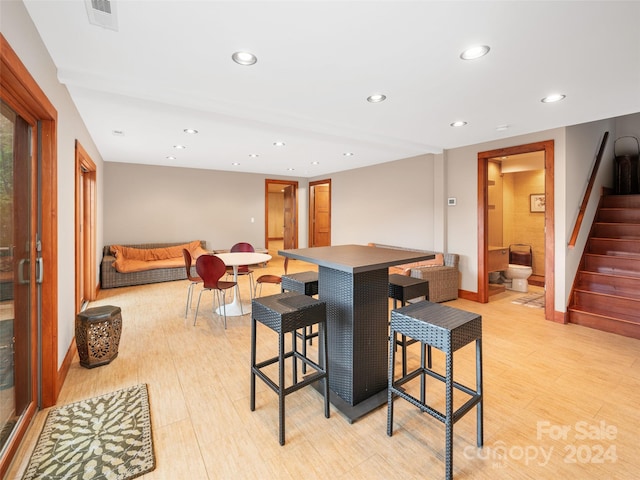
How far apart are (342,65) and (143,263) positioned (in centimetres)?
539

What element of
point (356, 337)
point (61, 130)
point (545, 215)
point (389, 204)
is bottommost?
point (356, 337)

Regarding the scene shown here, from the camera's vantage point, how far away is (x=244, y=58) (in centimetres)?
218

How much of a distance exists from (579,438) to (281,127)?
376 centimetres

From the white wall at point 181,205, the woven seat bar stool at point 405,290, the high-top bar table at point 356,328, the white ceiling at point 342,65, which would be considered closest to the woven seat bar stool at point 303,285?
the high-top bar table at point 356,328

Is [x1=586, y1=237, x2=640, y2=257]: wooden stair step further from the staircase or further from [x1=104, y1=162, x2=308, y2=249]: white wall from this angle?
[x1=104, y1=162, x2=308, y2=249]: white wall

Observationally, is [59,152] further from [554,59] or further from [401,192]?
[401,192]

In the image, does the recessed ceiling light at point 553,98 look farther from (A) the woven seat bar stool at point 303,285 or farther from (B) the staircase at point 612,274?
(A) the woven seat bar stool at point 303,285

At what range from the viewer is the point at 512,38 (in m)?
1.92

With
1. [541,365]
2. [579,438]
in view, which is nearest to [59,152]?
[579,438]

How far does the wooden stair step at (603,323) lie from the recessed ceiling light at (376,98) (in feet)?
11.2

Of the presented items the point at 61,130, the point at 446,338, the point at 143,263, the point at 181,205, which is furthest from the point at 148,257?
the point at 446,338

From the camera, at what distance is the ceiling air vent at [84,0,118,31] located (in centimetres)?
163

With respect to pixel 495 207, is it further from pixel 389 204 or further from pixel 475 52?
pixel 475 52

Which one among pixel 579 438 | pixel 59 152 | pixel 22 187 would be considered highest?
pixel 59 152
